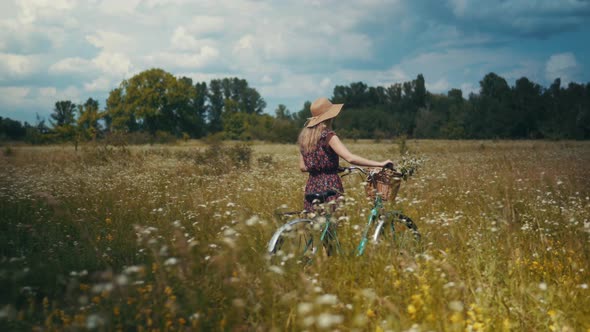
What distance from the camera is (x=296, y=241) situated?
365 cm

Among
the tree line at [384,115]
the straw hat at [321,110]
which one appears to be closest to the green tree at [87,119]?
the tree line at [384,115]

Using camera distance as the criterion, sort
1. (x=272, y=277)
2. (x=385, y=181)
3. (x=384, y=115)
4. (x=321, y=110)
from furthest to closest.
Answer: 1. (x=384, y=115)
2. (x=321, y=110)
3. (x=385, y=181)
4. (x=272, y=277)

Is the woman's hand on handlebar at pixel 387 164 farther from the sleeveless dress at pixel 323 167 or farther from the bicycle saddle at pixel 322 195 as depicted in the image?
the bicycle saddle at pixel 322 195

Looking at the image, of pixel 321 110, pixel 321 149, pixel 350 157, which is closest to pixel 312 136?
pixel 321 149

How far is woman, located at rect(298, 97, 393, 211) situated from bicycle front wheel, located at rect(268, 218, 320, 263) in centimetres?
65

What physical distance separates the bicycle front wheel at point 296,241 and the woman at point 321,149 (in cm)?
65

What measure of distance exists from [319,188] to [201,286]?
1.75 m

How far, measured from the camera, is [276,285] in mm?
3156

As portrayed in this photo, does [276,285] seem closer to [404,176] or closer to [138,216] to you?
[404,176]

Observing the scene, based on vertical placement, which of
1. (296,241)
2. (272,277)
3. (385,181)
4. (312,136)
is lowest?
(272,277)

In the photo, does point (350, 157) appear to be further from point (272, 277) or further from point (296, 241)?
point (272, 277)

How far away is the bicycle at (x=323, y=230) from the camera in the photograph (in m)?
3.53

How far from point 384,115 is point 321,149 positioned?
72.7 metres

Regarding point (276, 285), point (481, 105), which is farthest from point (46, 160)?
point (481, 105)
